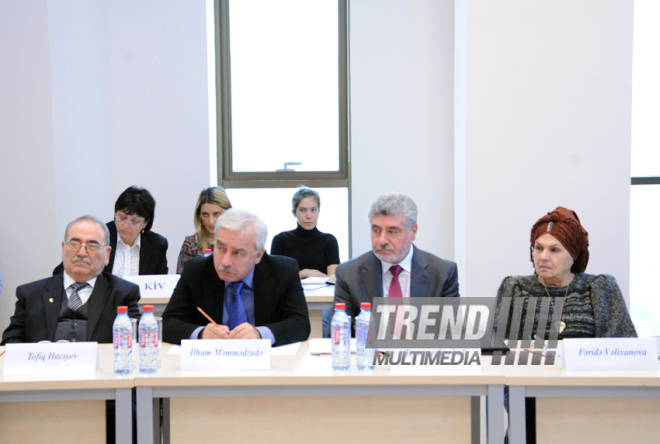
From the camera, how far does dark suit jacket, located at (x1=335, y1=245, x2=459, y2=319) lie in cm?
292

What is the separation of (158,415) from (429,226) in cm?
382

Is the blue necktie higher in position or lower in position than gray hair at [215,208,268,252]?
lower

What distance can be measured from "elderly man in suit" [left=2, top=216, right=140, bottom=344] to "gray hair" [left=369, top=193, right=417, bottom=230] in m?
1.23

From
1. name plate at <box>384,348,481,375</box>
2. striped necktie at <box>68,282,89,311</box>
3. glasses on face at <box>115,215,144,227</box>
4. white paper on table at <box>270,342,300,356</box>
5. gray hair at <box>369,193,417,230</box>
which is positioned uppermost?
gray hair at <box>369,193,417,230</box>

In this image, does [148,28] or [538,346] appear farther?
[148,28]

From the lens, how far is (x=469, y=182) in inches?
174

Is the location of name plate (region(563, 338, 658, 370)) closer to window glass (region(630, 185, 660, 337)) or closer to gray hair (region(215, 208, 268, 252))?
gray hair (region(215, 208, 268, 252))

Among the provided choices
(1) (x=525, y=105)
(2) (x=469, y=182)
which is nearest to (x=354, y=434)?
(2) (x=469, y=182)

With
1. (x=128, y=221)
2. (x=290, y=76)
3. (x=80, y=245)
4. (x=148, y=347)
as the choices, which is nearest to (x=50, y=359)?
(x=148, y=347)

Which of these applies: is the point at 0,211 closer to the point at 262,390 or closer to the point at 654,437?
the point at 262,390

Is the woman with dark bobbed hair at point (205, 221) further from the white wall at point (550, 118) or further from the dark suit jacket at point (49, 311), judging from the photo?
the white wall at point (550, 118)

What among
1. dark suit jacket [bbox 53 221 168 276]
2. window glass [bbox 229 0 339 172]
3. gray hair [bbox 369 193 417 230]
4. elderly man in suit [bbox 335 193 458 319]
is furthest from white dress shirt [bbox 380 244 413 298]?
window glass [bbox 229 0 339 172]

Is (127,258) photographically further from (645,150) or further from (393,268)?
(645,150)

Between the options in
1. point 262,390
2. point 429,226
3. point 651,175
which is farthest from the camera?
point 429,226
